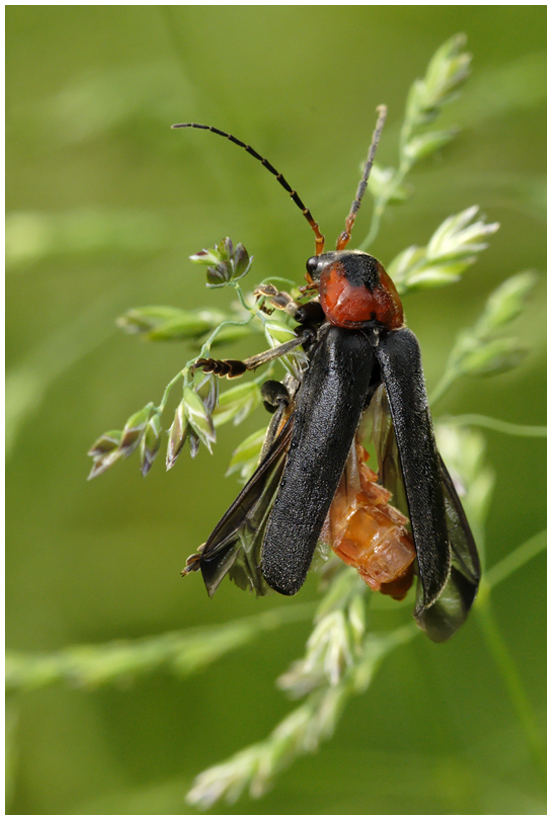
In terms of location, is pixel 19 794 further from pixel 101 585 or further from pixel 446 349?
pixel 446 349

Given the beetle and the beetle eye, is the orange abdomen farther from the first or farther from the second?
the beetle eye

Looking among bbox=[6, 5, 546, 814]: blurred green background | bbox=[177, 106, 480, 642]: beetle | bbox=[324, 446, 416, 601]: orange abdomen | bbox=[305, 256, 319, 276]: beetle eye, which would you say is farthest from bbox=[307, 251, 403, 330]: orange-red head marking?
Result: bbox=[6, 5, 546, 814]: blurred green background

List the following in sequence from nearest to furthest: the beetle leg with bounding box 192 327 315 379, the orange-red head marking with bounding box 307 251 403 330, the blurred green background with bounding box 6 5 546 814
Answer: the beetle leg with bounding box 192 327 315 379 < the orange-red head marking with bounding box 307 251 403 330 < the blurred green background with bounding box 6 5 546 814

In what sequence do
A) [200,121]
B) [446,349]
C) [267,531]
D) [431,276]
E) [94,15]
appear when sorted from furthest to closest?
[94,15], [446,349], [200,121], [431,276], [267,531]

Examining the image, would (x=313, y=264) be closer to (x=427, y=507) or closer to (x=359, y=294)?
(x=359, y=294)

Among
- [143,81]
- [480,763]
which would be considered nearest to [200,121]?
[143,81]

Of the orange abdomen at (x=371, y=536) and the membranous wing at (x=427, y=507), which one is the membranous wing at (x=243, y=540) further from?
the membranous wing at (x=427, y=507)
